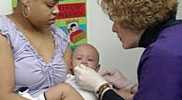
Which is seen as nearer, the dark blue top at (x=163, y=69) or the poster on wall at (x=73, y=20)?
the dark blue top at (x=163, y=69)

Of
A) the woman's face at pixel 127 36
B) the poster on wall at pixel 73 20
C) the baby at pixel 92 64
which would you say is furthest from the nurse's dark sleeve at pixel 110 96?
the poster on wall at pixel 73 20

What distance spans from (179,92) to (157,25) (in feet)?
0.86

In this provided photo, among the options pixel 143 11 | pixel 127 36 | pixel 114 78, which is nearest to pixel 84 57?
pixel 114 78

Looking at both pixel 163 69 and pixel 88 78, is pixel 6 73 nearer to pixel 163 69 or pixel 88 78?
pixel 88 78

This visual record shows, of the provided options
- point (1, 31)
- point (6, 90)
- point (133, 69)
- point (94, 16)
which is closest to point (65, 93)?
point (6, 90)

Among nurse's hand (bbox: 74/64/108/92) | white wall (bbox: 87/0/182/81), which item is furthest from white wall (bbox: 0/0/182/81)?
nurse's hand (bbox: 74/64/108/92)

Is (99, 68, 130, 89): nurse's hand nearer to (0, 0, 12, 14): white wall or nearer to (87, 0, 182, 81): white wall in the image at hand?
(87, 0, 182, 81): white wall

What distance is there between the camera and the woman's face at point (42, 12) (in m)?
1.56

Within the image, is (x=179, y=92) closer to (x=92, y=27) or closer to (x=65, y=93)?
(x=65, y=93)

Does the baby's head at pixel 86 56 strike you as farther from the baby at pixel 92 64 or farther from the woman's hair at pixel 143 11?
the woman's hair at pixel 143 11

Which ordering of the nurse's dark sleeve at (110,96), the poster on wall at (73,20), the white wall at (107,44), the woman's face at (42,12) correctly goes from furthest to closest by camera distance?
the white wall at (107,44) < the poster on wall at (73,20) < the woman's face at (42,12) < the nurse's dark sleeve at (110,96)

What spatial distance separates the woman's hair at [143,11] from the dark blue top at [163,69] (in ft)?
0.26

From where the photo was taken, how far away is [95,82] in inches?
62.5

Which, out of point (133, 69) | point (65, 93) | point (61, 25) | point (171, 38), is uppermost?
point (171, 38)
